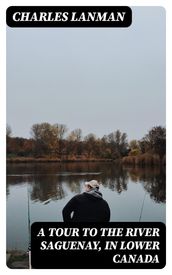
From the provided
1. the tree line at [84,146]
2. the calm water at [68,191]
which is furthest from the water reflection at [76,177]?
the tree line at [84,146]

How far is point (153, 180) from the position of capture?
5.22 metres

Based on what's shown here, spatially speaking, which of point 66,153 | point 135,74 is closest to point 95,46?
point 135,74

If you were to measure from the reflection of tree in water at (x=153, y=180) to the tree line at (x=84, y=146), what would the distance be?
0.12m

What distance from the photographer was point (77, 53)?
521cm

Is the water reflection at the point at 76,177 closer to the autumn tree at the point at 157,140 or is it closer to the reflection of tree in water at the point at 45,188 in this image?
the reflection of tree in water at the point at 45,188

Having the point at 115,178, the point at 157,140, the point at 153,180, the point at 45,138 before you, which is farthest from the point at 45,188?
the point at 157,140

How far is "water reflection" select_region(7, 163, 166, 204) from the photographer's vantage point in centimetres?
521

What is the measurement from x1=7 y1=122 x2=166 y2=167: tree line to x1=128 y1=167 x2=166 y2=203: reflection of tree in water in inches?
4.8

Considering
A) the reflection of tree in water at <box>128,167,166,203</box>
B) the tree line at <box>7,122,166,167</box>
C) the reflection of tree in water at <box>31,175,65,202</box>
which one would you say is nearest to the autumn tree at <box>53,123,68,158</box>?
the tree line at <box>7,122,166,167</box>

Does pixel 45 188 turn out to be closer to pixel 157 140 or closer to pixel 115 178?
pixel 115 178

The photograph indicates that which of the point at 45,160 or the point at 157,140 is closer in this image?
the point at 157,140

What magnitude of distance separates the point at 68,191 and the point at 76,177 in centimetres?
19
